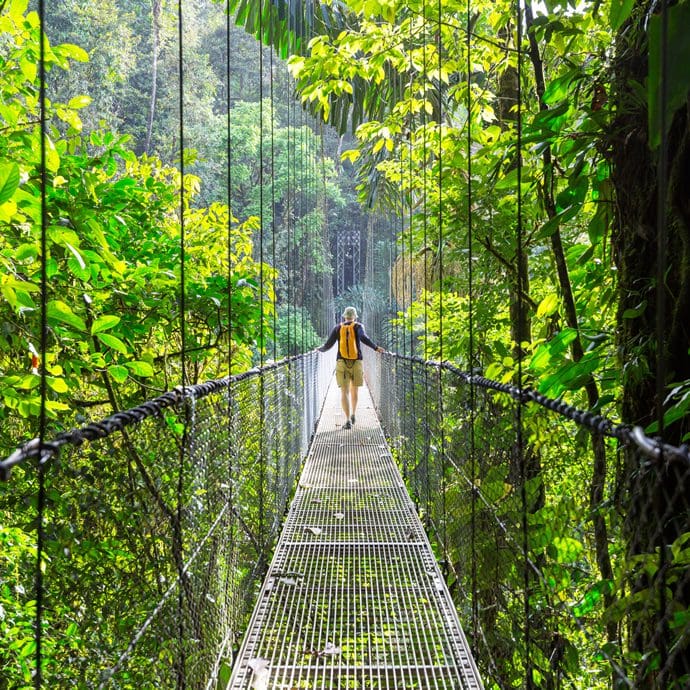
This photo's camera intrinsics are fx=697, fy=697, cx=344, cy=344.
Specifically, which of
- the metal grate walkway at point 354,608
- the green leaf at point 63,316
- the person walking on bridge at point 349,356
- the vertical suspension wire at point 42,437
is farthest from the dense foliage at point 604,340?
the person walking on bridge at point 349,356

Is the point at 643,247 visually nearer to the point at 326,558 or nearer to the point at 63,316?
the point at 63,316

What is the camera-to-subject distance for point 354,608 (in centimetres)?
181

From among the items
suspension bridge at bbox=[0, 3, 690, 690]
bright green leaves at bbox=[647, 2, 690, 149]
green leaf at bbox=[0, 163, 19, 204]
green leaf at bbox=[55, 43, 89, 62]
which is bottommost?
suspension bridge at bbox=[0, 3, 690, 690]

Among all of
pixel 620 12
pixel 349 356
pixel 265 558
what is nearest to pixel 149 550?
pixel 265 558

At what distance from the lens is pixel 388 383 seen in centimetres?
446

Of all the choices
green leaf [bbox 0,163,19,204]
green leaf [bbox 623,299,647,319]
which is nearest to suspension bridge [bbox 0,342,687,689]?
green leaf [bbox 623,299,647,319]

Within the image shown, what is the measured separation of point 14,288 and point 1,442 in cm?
54

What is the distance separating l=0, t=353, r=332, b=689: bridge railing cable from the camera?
109 cm

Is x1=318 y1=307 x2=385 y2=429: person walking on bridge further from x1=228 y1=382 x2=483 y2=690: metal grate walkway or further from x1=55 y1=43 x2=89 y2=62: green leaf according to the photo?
x1=55 y1=43 x2=89 y2=62: green leaf

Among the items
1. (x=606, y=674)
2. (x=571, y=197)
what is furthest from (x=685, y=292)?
(x=606, y=674)

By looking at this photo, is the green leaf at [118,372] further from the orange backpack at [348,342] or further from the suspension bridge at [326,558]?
the orange backpack at [348,342]

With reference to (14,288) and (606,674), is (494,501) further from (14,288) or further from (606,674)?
(14,288)

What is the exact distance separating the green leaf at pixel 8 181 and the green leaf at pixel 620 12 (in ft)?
2.53

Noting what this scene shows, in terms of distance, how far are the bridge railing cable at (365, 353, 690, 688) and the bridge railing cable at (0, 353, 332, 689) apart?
53cm
